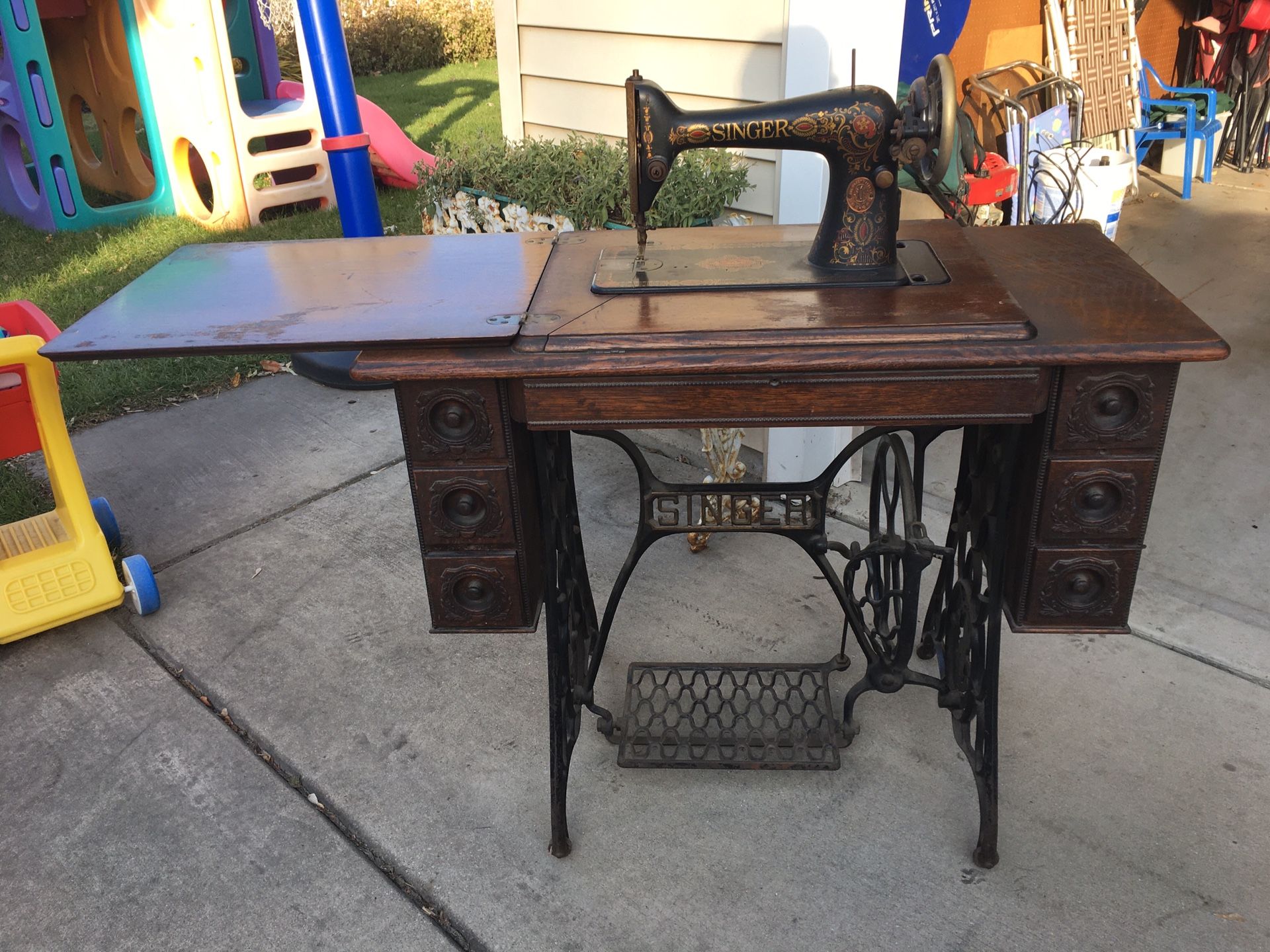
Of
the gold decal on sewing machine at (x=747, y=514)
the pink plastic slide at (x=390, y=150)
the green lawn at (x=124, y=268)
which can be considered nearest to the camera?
the gold decal on sewing machine at (x=747, y=514)

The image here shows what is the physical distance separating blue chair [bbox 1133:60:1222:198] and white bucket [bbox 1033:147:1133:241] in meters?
1.19

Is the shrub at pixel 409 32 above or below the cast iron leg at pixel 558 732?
above

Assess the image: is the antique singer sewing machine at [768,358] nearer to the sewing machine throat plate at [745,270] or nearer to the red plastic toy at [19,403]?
the sewing machine throat plate at [745,270]

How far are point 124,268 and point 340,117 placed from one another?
2157 mm

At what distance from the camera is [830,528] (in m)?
3.17

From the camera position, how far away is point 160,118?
6227 mm

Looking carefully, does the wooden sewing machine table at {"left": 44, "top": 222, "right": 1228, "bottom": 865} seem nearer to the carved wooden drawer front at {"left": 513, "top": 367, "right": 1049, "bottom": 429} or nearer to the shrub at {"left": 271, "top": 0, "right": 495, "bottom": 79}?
the carved wooden drawer front at {"left": 513, "top": 367, "right": 1049, "bottom": 429}

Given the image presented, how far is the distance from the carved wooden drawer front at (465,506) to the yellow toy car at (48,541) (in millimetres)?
1453

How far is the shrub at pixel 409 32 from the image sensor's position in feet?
37.6

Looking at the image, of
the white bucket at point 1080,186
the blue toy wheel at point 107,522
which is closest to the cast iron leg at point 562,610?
the blue toy wheel at point 107,522

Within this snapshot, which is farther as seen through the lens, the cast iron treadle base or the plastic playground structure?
the plastic playground structure

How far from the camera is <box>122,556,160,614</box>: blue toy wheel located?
2832 millimetres

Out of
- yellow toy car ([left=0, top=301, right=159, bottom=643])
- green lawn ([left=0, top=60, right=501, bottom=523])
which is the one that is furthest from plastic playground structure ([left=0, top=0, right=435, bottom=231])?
yellow toy car ([left=0, top=301, right=159, bottom=643])

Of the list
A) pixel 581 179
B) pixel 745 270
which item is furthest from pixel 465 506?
pixel 581 179
